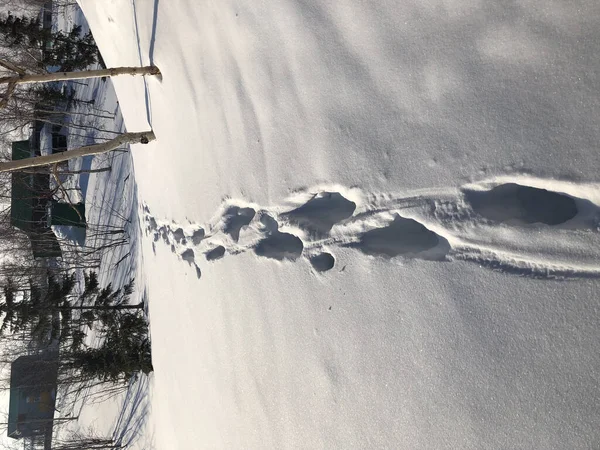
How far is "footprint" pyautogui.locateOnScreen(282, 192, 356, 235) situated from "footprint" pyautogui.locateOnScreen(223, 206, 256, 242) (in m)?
0.56

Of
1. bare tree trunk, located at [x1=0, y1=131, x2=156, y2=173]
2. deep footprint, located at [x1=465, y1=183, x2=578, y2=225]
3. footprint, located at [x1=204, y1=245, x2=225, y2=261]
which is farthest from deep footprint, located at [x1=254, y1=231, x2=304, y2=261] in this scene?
bare tree trunk, located at [x1=0, y1=131, x2=156, y2=173]

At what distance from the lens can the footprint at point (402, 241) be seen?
215 cm

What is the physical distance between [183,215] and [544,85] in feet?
9.93

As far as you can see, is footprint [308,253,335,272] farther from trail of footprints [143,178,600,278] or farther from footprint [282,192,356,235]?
footprint [282,192,356,235]

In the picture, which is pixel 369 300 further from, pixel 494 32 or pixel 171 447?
A: pixel 171 447

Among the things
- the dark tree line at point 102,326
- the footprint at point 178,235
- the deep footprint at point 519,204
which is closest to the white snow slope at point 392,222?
the deep footprint at point 519,204

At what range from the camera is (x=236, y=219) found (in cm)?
338

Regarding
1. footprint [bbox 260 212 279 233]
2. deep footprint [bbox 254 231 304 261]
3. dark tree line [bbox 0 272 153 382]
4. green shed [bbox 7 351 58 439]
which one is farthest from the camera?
green shed [bbox 7 351 58 439]

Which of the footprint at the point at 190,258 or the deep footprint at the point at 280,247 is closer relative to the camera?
the deep footprint at the point at 280,247

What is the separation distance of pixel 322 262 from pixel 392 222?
1.68 feet

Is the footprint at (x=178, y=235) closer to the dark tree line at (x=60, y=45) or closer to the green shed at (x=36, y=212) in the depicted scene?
the green shed at (x=36, y=212)

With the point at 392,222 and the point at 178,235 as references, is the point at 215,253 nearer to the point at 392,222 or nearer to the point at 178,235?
the point at 178,235

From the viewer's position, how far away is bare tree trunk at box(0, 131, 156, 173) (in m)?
3.54

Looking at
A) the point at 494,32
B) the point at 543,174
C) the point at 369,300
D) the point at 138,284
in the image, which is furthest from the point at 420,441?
the point at 138,284
